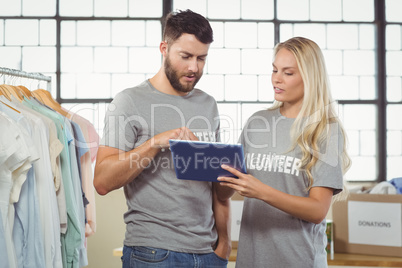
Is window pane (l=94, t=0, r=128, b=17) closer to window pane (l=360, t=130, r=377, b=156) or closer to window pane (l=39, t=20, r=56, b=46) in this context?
window pane (l=39, t=20, r=56, b=46)

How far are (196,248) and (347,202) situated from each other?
1.58 m

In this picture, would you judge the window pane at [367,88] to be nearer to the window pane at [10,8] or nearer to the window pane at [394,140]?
the window pane at [394,140]

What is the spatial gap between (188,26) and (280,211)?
0.73 meters

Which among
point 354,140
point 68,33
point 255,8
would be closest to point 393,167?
point 354,140

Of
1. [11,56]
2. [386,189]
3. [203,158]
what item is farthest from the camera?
[11,56]

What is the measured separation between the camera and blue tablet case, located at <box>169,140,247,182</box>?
1.44 m

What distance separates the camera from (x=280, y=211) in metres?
1.67

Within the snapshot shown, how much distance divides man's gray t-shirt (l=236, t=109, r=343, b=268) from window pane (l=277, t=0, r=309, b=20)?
261cm

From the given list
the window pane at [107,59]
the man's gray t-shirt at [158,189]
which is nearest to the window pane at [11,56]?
the window pane at [107,59]

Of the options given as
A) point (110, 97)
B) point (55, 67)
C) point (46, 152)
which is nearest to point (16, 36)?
point (55, 67)

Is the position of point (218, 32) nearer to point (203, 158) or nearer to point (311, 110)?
point (311, 110)

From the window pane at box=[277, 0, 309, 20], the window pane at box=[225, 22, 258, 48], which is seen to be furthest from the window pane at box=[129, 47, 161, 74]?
the window pane at box=[277, 0, 309, 20]

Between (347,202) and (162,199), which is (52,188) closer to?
(162,199)

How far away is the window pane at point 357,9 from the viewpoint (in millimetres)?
4184
